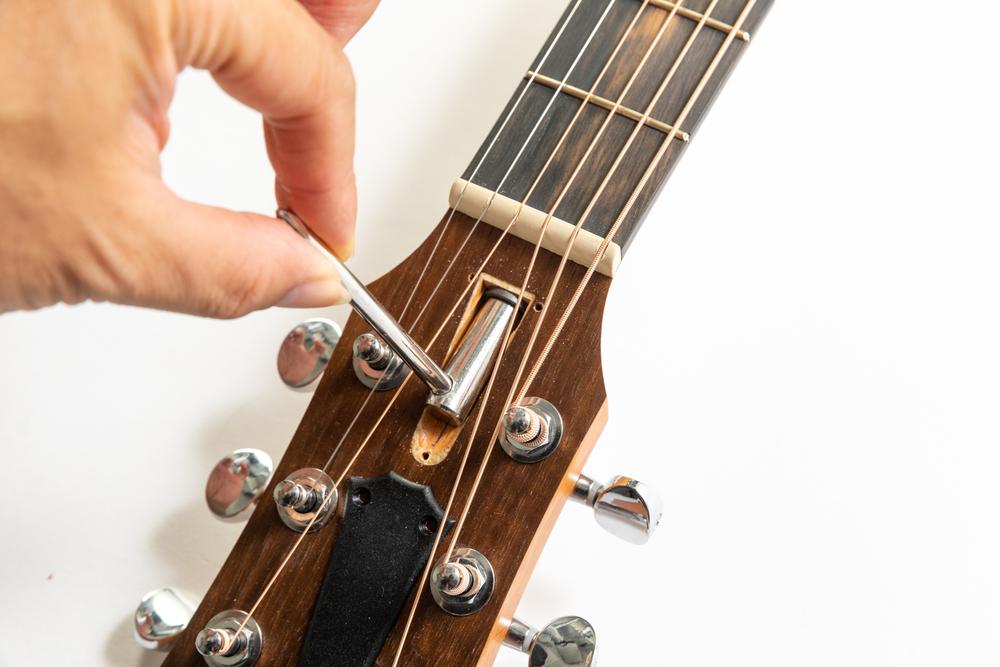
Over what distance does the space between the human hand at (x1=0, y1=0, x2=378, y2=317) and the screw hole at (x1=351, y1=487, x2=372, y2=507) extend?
0.21 metres

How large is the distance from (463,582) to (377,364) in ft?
0.63

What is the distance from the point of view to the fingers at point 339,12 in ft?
2.66

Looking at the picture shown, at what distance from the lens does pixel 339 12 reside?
0.81 meters

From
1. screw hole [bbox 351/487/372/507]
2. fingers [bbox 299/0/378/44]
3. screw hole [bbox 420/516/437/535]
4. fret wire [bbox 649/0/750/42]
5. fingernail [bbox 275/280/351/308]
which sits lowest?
screw hole [bbox 351/487/372/507]

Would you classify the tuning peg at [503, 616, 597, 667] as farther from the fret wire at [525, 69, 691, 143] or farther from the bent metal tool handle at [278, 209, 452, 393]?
the fret wire at [525, 69, 691, 143]

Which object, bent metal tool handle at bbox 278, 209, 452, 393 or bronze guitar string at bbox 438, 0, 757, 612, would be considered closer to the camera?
bent metal tool handle at bbox 278, 209, 452, 393

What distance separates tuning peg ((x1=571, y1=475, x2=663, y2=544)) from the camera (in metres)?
0.82

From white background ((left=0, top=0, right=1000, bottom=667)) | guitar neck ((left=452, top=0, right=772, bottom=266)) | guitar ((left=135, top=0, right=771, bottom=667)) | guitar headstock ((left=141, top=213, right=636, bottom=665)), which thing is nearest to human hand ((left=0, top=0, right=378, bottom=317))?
guitar ((left=135, top=0, right=771, bottom=667))

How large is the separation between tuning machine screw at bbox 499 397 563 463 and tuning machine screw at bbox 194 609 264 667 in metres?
0.24

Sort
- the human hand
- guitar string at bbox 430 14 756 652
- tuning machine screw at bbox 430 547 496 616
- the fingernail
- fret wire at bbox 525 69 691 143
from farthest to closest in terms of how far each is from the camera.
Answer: fret wire at bbox 525 69 691 143
guitar string at bbox 430 14 756 652
tuning machine screw at bbox 430 547 496 616
the fingernail
the human hand

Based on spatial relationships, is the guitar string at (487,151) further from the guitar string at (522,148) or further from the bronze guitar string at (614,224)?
the bronze guitar string at (614,224)

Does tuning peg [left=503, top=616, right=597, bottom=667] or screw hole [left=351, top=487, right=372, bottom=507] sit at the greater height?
screw hole [left=351, top=487, right=372, bottom=507]

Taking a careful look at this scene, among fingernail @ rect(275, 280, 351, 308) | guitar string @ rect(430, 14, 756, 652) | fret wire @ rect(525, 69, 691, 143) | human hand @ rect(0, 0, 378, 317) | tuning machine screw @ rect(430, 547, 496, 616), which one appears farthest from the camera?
fret wire @ rect(525, 69, 691, 143)

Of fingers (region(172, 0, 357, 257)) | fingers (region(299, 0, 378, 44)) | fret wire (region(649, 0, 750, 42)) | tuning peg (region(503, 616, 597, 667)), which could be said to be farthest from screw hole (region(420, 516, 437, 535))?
fret wire (region(649, 0, 750, 42))
